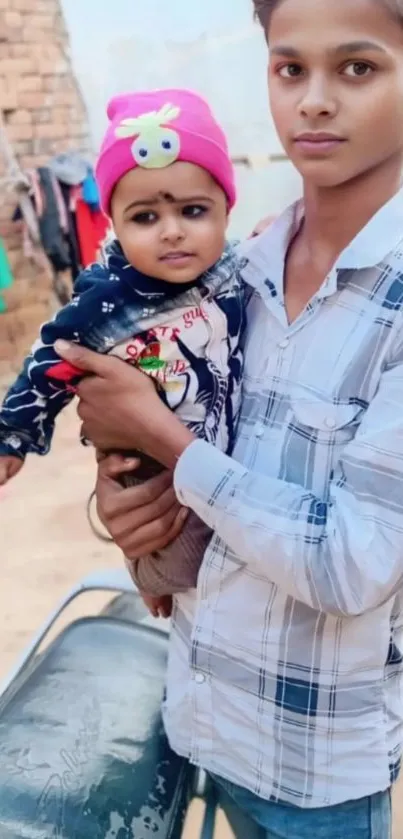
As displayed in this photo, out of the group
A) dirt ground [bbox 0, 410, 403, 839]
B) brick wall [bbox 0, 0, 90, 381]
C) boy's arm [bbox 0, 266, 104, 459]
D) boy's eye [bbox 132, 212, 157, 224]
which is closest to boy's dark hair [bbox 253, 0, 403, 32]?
boy's eye [bbox 132, 212, 157, 224]

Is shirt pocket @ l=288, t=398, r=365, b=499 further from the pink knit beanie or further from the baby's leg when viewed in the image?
the pink knit beanie

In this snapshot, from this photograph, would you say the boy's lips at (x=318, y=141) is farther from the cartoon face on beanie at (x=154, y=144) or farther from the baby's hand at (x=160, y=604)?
the baby's hand at (x=160, y=604)

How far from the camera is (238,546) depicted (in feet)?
2.69

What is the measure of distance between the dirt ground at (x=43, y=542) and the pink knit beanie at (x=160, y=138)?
201 cm

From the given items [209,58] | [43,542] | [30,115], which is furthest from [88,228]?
[43,542]

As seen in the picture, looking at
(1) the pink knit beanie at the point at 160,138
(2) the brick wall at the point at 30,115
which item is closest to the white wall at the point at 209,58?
(2) the brick wall at the point at 30,115

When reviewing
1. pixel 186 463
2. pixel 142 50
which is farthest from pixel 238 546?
pixel 142 50

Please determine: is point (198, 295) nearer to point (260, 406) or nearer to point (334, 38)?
point (260, 406)

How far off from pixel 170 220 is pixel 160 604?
49 cm

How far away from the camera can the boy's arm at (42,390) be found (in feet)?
3.39

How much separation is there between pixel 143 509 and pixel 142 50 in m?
4.17

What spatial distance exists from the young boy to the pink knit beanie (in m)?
0.12

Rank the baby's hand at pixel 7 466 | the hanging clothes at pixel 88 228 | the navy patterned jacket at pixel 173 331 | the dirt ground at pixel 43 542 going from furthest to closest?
the hanging clothes at pixel 88 228, the dirt ground at pixel 43 542, the baby's hand at pixel 7 466, the navy patterned jacket at pixel 173 331

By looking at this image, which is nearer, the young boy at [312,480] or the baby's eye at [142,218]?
the young boy at [312,480]
